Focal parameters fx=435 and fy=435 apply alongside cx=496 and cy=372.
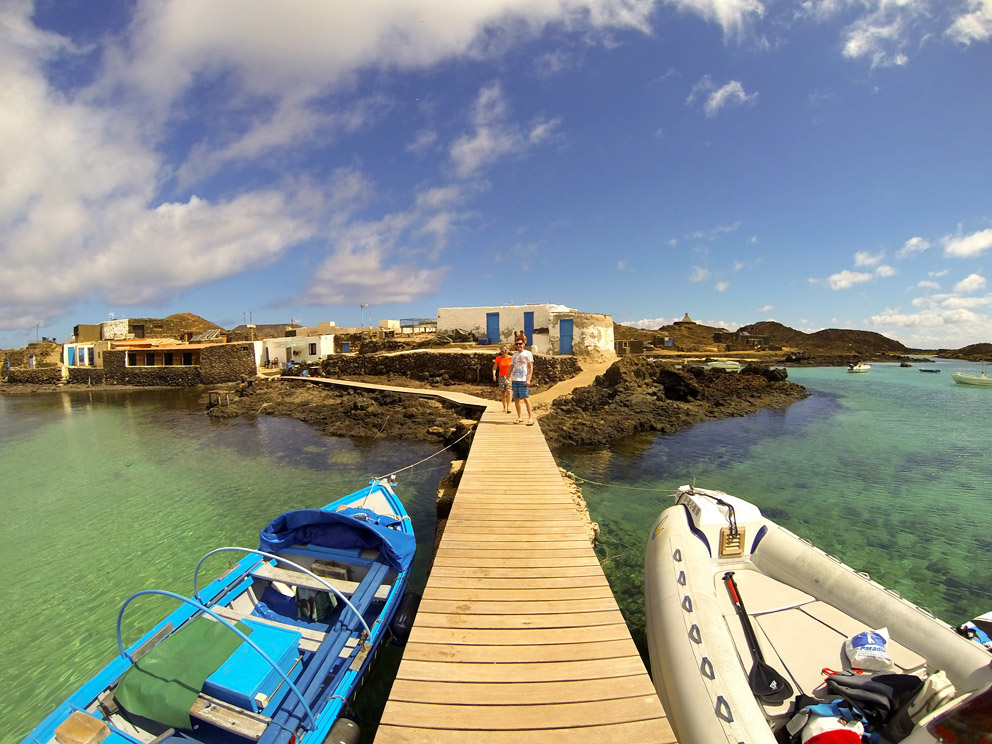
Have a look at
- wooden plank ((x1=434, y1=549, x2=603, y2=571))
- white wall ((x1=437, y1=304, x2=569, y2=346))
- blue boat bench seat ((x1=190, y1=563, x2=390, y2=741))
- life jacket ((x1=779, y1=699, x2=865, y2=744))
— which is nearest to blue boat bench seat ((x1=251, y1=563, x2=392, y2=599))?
blue boat bench seat ((x1=190, y1=563, x2=390, y2=741))

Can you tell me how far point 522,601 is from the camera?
3.65 meters

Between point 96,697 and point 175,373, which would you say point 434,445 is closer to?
point 96,697

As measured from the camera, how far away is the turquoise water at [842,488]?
22.8ft

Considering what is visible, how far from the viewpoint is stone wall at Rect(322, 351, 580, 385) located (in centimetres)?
2136

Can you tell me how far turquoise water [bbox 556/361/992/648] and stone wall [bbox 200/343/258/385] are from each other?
29665 mm

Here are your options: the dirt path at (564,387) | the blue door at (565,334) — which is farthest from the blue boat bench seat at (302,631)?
the blue door at (565,334)

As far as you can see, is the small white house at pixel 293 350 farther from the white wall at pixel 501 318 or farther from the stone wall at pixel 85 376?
the stone wall at pixel 85 376

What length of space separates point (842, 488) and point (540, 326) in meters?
15.2

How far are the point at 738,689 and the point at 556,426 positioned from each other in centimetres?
1187

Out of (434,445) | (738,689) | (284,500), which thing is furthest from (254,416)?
(738,689)

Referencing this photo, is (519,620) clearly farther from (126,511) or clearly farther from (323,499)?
(126,511)

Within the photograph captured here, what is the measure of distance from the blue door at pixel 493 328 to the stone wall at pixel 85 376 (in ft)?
113

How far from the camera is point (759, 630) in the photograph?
13.1 feet

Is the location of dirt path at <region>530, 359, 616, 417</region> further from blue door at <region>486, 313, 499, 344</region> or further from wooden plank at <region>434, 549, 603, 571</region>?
wooden plank at <region>434, 549, 603, 571</region>
